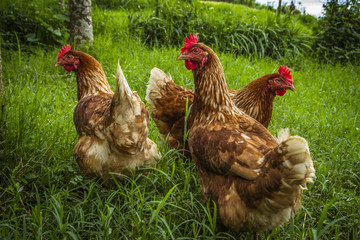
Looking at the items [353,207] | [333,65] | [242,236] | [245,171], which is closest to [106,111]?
[245,171]

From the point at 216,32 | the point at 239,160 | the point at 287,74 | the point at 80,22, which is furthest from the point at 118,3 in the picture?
the point at 239,160

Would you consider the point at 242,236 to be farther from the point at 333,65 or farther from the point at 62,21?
the point at 333,65

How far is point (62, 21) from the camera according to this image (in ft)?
18.1

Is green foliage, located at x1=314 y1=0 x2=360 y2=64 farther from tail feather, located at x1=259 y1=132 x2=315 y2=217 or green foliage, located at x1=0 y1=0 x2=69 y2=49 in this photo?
tail feather, located at x1=259 y1=132 x2=315 y2=217

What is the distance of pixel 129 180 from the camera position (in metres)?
2.26

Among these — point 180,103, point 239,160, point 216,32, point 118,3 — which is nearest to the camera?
point 239,160

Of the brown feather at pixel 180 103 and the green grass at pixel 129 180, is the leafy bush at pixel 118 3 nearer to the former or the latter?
the green grass at pixel 129 180

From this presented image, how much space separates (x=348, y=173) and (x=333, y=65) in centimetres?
503

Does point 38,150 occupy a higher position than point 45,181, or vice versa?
point 38,150

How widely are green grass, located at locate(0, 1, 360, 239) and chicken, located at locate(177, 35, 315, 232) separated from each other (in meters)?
0.18

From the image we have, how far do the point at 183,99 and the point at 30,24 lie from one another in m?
4.13

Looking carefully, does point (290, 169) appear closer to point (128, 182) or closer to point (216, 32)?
point (128, 182)

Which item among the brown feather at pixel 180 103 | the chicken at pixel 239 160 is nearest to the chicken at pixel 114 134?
the chicken at pixel 239 160

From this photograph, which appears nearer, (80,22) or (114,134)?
(114,134)
